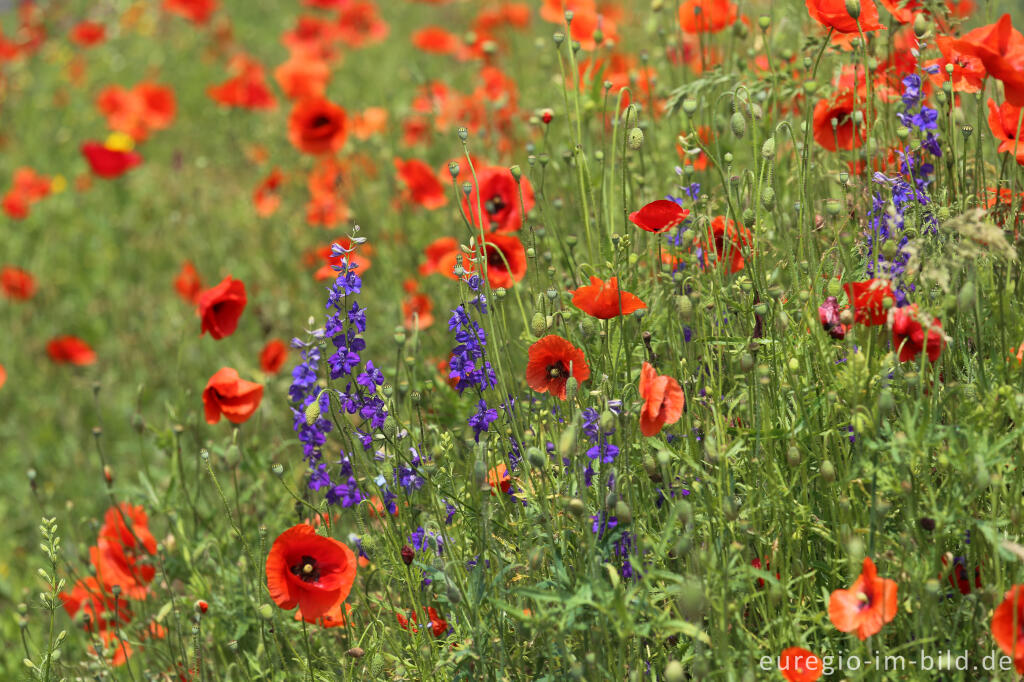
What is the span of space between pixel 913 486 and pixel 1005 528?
0.20 meters

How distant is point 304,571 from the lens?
1997 mm

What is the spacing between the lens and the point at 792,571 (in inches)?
73.7

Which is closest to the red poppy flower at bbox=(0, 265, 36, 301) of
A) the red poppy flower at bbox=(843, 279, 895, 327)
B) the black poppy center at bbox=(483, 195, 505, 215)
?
→ the black poppy center at bbox=(483, 195, 505, 215)

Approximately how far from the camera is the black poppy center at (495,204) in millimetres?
2922

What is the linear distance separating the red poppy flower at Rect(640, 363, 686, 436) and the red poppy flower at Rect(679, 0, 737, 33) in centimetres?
157

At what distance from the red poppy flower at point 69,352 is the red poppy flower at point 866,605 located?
372 centimetres

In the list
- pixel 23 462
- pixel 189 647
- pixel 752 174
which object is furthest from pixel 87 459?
pixel 752 174

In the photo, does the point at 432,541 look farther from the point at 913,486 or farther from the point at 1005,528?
the point at 1005,528

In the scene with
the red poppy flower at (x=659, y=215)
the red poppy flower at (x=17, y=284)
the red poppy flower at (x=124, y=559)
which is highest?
the red poppy flower at (x=659, y=215)

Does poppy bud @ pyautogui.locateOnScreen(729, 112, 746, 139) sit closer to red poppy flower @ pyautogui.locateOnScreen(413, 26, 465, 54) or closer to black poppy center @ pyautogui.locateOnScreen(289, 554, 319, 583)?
black poppy center @ pyautogui.locateOnScreen(289, 554, 319, 583)

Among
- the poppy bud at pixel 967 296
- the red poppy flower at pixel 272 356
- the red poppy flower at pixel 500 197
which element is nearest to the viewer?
the poppy bud at pixel 967 296

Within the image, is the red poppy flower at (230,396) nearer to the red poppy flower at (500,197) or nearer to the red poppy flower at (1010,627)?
the red poppy flower at (500,197)

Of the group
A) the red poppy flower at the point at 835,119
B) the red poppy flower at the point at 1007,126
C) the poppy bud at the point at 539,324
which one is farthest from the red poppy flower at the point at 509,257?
the red poppy flower at the point at 1007,126

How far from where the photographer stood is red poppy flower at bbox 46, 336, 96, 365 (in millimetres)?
4320
